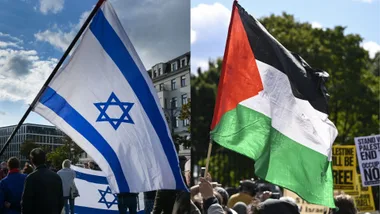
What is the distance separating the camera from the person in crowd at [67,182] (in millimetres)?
4572

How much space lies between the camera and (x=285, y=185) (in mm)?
6695

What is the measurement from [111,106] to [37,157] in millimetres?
606

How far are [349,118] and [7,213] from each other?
38.0m

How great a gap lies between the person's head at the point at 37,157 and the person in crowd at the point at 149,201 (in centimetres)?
78

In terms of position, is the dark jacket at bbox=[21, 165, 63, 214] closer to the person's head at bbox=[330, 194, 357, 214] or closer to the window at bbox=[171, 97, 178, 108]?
the window at bbox=[171, 97, 178, 108]

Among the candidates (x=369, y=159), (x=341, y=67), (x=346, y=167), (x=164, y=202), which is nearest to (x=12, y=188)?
(x=164, y=202)

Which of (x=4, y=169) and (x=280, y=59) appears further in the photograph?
(x=280, y=59)

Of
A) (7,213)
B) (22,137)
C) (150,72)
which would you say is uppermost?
(150,72)

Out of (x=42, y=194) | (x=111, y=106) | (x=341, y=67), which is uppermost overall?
(x=341, y=67)

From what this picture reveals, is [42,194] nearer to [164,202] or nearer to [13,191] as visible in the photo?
[13,191]

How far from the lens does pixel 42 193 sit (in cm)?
502

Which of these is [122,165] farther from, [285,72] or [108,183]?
[285,72]

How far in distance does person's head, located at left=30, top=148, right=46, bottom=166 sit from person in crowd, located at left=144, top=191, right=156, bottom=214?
777 mm

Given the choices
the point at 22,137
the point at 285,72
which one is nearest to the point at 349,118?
the point at 285,72
